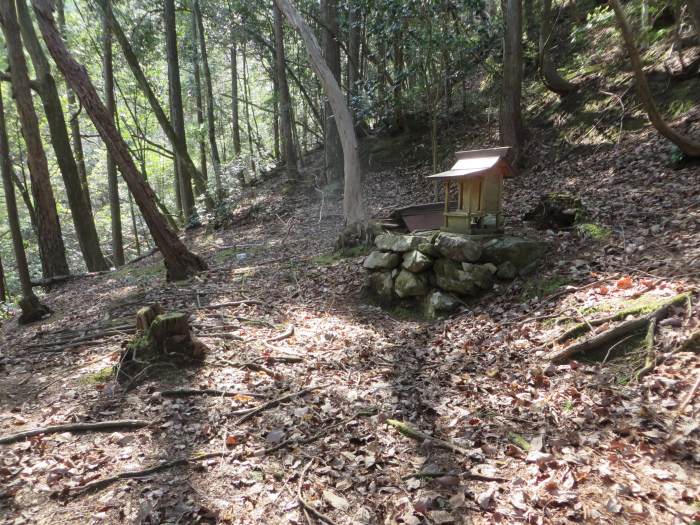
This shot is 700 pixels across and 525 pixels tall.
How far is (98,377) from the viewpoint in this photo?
4.40 meters

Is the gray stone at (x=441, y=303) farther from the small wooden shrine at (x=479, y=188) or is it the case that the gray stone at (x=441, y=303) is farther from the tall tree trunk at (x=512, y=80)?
the tall tree trunk at (x=512, y=80)

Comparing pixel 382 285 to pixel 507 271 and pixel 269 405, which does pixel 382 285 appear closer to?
pixel 507 271

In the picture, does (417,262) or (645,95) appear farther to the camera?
(417,262)

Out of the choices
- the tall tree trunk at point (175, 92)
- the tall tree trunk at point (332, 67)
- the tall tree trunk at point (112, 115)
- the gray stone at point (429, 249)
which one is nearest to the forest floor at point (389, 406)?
the gray stone at point (429, 249)

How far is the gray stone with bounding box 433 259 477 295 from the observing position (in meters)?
5.86

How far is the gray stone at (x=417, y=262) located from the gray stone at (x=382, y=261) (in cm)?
27

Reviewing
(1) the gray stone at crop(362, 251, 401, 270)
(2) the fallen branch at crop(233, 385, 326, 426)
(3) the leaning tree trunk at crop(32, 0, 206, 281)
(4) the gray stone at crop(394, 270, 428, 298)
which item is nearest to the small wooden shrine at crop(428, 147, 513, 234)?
(4) the gray stone at crop(394, 270, 428, 298)

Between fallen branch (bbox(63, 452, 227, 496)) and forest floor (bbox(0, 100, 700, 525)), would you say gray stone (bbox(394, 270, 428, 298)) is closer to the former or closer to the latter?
forest floor (bbox(0, 100, 700, 525))

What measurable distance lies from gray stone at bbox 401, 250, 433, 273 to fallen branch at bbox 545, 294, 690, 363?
259 cm

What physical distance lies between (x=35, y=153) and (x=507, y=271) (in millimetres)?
11569

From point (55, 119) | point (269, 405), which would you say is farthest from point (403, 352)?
point (55, 119)

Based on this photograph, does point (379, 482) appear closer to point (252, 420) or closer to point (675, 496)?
point (252, 420)

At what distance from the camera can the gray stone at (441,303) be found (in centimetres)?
589

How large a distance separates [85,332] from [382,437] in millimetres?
4842
